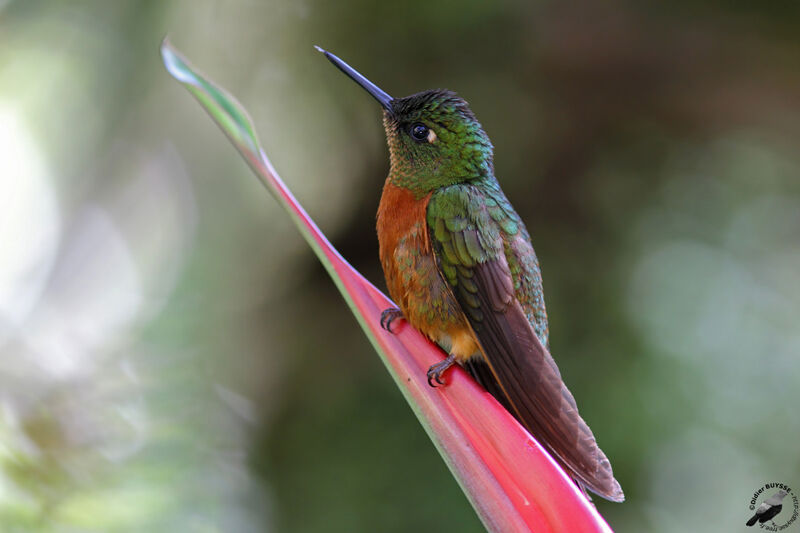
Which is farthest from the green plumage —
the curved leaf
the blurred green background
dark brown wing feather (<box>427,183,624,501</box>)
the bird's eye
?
the blurred green background

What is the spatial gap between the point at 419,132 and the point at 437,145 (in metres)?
0.04

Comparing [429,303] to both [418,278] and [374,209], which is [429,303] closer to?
[418,278]

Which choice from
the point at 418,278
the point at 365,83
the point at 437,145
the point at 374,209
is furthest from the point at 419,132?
the point at 374,209

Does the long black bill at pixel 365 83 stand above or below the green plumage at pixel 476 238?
above

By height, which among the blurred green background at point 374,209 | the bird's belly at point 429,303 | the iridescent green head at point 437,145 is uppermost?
the blurred green background at point 374,209

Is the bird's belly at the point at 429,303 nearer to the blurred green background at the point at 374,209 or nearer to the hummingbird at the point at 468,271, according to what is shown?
the hummingbird at the point at 468,271

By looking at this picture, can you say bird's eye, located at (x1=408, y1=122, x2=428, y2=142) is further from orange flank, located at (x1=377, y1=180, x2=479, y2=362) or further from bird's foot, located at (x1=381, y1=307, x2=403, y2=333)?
bird's foot, located at (x1=381, y1=307, x2=403, y2=333)

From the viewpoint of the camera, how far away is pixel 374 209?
2404 millimetres

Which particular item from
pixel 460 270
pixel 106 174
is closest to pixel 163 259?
pixel 106 174

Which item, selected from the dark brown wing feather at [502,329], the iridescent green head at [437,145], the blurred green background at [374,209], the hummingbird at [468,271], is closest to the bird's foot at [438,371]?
the hummingbird at [468,271]

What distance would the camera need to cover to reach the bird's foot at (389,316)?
0.82 meters

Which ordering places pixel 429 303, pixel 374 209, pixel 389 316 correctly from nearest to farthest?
pixel 389 316
pixel 429 303
pixel 374 209

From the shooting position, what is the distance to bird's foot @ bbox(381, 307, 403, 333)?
82cm

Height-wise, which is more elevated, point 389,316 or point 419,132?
point 419,132
